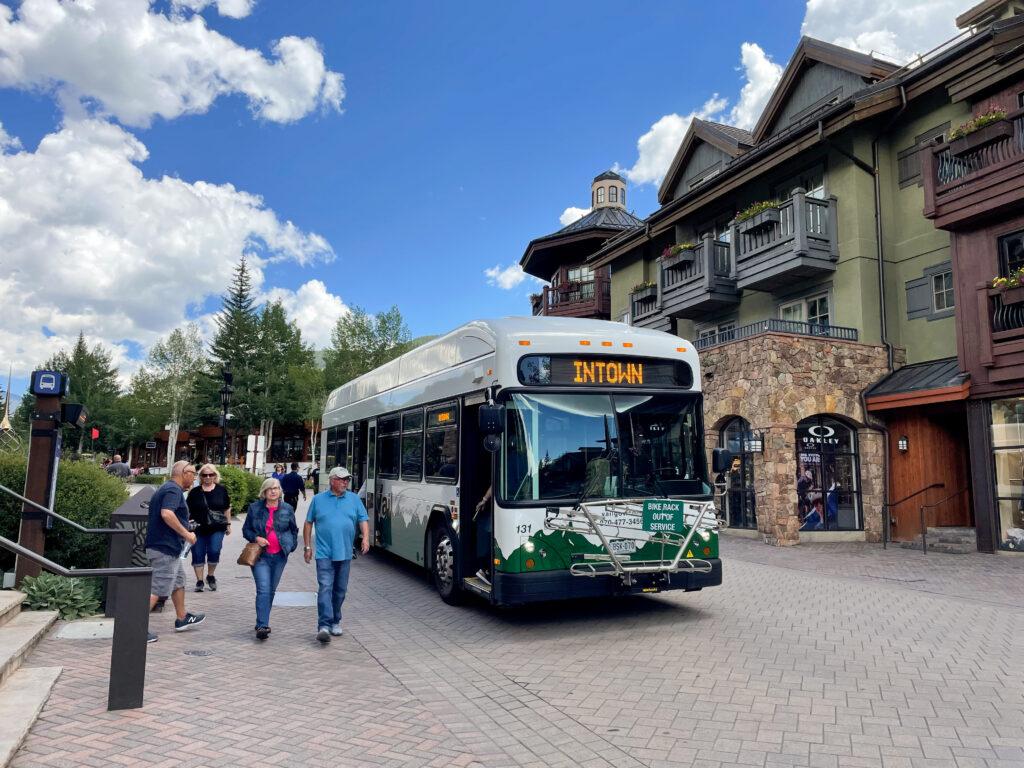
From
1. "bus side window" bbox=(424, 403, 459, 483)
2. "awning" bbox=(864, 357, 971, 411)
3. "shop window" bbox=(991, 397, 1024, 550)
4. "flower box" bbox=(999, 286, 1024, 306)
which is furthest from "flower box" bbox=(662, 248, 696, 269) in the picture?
"bus side window" bbox=(424, 403, 459, 483)

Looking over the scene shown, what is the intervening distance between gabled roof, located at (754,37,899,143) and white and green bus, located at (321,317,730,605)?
49.6 feet

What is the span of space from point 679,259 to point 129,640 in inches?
757

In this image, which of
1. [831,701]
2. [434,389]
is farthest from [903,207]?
[831,701]

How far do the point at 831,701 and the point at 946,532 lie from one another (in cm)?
1167

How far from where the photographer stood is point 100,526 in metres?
8.90

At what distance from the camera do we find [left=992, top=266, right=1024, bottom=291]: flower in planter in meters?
13.2

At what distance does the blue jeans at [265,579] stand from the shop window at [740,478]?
40.1ft

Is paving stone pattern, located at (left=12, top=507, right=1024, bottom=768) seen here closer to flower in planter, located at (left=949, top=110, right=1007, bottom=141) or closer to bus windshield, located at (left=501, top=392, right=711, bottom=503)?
bus windshield, located at (left=501, top=392, right=711, bottom=503)

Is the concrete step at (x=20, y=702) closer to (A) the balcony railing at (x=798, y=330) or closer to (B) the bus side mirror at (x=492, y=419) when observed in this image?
(B) the bus side mirror at (x=492, y=419)

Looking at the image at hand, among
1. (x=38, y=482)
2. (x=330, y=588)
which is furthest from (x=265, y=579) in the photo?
(x=38, y=482)

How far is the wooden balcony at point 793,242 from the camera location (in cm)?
1766

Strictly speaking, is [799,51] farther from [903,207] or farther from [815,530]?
[815,530]

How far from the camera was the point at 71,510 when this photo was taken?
872 centimetres

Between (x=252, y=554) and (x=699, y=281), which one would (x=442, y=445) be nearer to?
(x=252, y=554)
